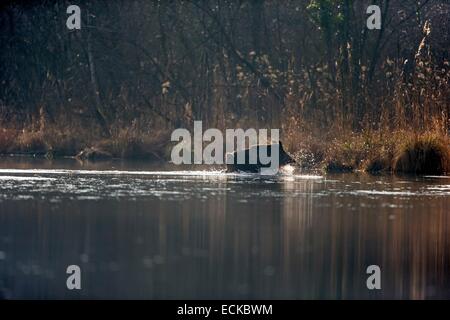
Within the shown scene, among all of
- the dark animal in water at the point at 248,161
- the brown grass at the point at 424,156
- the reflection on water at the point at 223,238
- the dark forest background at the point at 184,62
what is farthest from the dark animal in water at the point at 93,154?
the brown grass at the point at 424,156

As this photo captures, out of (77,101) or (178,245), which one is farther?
(77,101)

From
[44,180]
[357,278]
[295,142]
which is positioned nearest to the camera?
[357,278]

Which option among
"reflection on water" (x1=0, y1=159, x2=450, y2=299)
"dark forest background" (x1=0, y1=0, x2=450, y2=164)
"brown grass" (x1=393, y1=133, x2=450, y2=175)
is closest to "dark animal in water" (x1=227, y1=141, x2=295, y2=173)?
"brown grass" (x1=393, y1=133, x2=450, y2=175)

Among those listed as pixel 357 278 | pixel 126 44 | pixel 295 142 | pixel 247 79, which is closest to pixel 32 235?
pixel 357 278

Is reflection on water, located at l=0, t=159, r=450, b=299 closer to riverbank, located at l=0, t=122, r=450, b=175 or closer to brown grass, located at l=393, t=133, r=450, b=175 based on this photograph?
brown grass, located at l=393, t=133, r=450, b=175

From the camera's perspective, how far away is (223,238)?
32.7 feet

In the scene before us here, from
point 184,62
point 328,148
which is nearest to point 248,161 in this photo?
point 328,148

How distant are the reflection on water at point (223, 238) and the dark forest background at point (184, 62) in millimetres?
7949

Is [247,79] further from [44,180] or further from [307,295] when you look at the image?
[307,295]

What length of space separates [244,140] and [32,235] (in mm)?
11222

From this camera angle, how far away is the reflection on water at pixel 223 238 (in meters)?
7.85

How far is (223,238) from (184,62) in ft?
61.6
